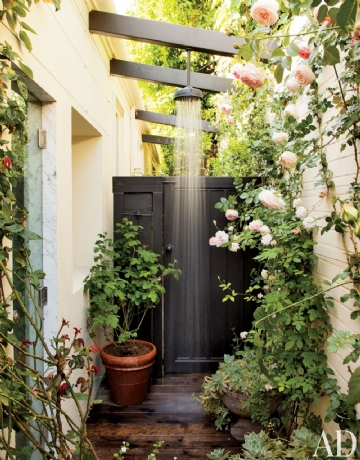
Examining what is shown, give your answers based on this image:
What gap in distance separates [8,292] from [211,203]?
2430 mm

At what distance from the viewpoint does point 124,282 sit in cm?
321

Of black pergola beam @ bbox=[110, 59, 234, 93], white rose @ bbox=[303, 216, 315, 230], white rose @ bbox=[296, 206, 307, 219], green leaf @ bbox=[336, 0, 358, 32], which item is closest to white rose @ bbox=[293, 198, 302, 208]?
white rose @ bbox=[296, 206, 307, 219]

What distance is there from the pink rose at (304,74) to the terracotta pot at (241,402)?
6.26 ft

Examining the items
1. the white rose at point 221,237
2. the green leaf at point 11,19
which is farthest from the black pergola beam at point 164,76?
the green leaf at point 11,19

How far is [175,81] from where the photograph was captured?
3906mm

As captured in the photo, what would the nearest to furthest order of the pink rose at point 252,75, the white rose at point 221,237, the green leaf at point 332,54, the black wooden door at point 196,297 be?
the green leaf at point 332,54 < the pink rose at point 252,75 < the white rose at point 221,237 < the black wooden door at point 196,297

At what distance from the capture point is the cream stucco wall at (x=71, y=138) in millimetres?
2094

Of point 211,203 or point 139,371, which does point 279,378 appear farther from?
point 211,203

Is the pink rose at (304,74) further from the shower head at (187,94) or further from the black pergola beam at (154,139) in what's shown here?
the black pergola beam at (154,139)

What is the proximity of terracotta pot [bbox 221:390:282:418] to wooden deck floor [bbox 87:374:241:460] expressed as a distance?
208 mm

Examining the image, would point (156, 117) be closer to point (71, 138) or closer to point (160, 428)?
point (71, 138)

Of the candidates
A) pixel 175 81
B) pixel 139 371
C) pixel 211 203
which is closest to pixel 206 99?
pixel 175 81

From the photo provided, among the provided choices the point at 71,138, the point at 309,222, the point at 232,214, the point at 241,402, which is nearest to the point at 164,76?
the point at 71,138

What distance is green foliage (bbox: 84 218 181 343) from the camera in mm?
3004
